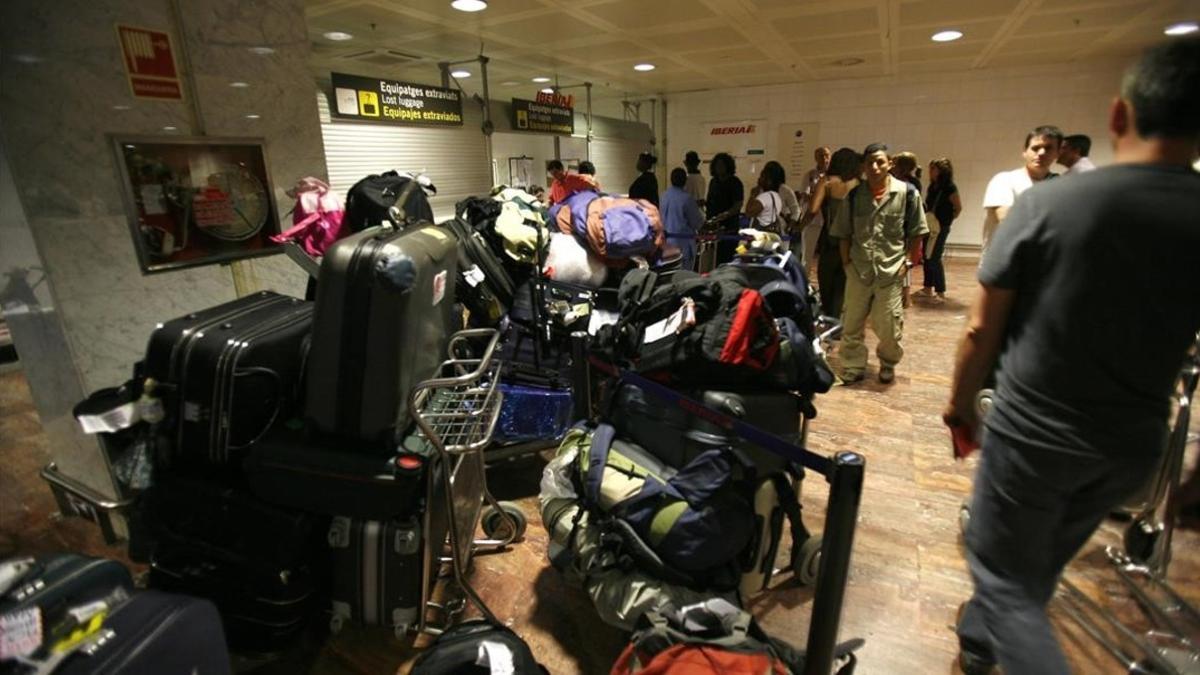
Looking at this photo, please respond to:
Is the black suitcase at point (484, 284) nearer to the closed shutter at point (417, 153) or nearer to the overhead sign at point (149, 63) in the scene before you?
the overhead sign at point (149, 63)

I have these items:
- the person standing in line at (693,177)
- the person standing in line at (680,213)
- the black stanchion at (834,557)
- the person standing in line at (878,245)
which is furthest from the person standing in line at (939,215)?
the black stanchion at (834,557)

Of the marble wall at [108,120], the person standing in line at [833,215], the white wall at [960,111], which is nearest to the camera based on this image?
the marble wall at [108,120]

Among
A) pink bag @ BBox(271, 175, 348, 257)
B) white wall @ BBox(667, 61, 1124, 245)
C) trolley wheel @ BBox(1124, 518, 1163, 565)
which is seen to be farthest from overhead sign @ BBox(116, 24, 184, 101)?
white wall @ BBox(667, 61, 1124, 245)

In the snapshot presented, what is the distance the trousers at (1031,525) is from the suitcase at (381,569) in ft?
5.06

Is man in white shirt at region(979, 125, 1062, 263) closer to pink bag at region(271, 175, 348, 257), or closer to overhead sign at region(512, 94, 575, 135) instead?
pink bag at region(271, 175, 348, 257)

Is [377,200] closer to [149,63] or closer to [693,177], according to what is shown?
[149,63]

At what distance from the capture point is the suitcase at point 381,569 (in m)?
1.62

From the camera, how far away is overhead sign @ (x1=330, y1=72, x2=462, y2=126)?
4.91 metres

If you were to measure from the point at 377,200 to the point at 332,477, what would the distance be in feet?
4.44

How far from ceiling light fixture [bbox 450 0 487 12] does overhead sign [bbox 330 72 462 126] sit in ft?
3.29

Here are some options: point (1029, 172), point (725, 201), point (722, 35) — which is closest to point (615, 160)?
point (722, 35)

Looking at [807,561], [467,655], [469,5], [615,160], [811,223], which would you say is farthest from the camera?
[615,160]

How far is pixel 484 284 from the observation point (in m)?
2.76

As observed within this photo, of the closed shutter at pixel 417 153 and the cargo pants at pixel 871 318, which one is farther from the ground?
the closed shutter at pixel 417 153
